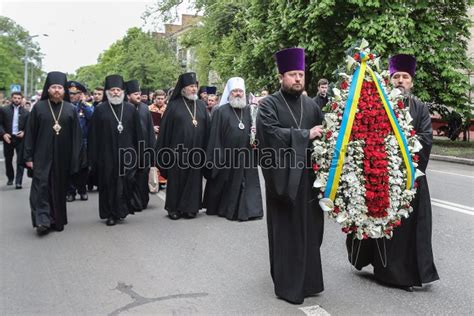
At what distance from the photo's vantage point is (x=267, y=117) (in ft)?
15.9

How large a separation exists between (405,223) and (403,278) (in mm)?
511

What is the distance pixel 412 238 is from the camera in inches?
199

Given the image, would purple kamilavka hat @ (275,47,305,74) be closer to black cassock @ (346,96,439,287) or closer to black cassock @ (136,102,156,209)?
black cassock @ (346,96,439,287)

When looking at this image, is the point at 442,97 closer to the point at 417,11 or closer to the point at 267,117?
the point at 417,11

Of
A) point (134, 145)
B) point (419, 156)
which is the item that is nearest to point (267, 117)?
point (419, 156)

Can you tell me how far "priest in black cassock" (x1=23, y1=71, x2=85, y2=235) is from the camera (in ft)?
24.0

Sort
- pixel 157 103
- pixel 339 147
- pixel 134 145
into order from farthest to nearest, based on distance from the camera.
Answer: pixel 157 103 → pixel 134 145 → pixel 339 147

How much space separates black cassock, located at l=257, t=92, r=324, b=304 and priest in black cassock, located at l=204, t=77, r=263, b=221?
3647 millimetres

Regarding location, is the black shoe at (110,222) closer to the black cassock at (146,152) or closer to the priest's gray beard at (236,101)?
the black cassock at (146,152)

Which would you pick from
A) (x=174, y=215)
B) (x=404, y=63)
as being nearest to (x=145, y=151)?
(x=174, y=215)

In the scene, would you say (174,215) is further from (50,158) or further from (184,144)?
(50,158)

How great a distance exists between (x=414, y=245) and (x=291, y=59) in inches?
82.1

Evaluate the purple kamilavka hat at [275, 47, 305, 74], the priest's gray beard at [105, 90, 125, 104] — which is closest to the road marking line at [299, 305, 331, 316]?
the purple kamilavka hat at [275, 47, 305, 74]

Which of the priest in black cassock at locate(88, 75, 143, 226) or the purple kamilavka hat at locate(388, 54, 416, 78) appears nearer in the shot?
the purple kamilavka hat at locate(388, 54, 416, 78)
